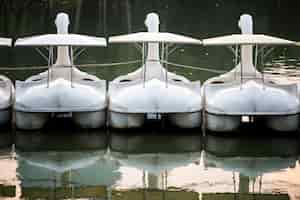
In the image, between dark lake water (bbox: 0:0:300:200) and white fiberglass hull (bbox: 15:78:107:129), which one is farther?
white fiberglass hull (bbox: 15:78:107:129)

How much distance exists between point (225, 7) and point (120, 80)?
39.7 m

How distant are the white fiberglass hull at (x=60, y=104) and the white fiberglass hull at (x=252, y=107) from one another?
2.35 meters

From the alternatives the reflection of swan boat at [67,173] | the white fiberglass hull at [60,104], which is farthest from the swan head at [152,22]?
the reflection of swan boat at [67,173]

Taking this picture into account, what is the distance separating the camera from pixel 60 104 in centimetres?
1528

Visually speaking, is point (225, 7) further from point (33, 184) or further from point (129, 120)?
point (33, 184)

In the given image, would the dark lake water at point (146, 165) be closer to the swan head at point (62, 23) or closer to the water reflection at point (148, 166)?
the water reflection at point (148, 166)

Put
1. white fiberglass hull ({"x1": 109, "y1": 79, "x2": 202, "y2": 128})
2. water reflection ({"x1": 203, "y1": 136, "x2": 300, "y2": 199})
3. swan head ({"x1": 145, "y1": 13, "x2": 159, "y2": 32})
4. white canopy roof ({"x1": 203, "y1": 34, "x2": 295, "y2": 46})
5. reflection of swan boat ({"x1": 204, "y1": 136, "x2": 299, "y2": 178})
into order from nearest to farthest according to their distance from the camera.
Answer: water reflection ({"x1": 203, "y1": 136, "x2": 300, "y2": 199}), reflection of swan boat ({"x1": 204, "y1": 136, "x2": 299, "y2": 178}), white fiberglass hull ({"x1": 109, "y1": 79, "x2": 202, "y2": 128}), white canopy roof ({"x1": 203, "y1": 34, "x2": 295, "y2": 46}), swan head ({"x1": 145, "y1": 13, "x2": 159, "y2": 32})

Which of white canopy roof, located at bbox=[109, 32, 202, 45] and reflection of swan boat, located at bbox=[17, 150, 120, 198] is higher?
white canopy roof, located at bbox=[109, 32, 202, 45]

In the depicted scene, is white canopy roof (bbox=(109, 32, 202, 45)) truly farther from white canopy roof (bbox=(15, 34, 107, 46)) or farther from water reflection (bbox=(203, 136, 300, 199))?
water reflection (bbox=(203, 136, 300, 199))

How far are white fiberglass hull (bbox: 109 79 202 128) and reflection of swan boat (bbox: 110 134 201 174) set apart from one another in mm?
337

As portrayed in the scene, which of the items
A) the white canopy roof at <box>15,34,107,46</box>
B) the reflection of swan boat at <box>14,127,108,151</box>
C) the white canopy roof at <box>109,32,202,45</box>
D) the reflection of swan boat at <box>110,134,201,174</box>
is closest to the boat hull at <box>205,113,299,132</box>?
the reflection of swan boat at <box>110,134,201,174</box>

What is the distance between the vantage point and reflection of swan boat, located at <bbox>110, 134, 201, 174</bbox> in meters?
13.7

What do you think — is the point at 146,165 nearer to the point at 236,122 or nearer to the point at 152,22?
the point at 236,122

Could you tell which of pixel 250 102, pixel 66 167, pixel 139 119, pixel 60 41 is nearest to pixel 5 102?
pixel 60 41
